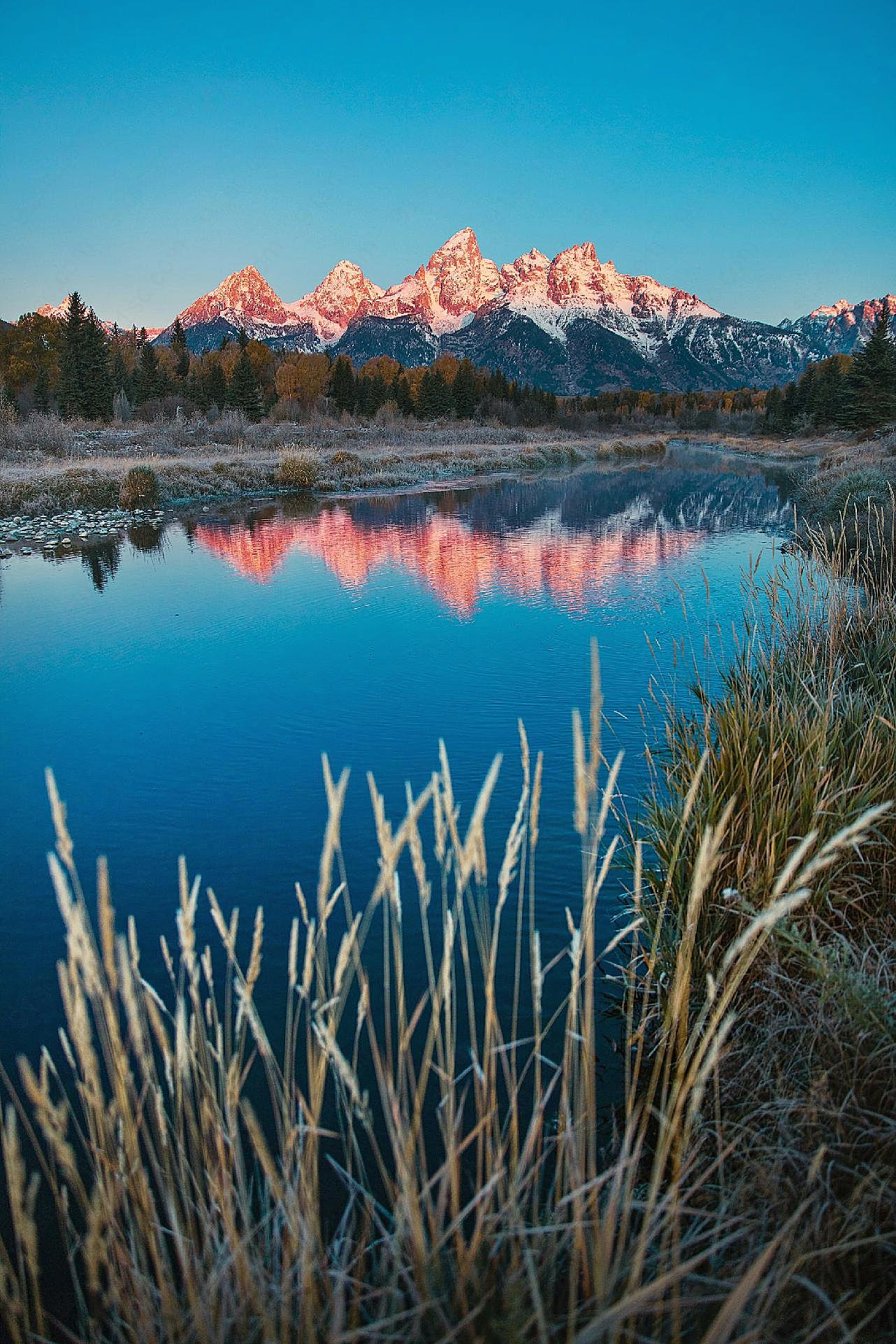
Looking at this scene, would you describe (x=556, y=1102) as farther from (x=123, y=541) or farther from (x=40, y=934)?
(x=123, y=541)

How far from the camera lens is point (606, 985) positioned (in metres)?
3.40

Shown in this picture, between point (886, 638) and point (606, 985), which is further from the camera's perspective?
point (886, 638)

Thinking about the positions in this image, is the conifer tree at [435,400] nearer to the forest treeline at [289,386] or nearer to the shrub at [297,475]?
the forest treeline at [289,386]

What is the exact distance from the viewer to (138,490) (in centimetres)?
2155

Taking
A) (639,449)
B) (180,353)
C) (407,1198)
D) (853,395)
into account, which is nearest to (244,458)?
(407,1198)

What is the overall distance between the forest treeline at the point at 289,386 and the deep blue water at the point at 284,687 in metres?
31.9

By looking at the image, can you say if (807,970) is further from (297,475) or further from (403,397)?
(403,397)

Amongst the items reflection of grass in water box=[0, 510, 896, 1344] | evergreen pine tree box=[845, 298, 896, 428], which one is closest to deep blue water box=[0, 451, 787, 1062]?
reflection of grass in water box=[0, 510, 896, 1344]

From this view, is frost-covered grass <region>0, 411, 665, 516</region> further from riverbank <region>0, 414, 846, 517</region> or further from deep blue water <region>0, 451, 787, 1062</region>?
deep blue water <region>0, 451, 787, 1062</region>

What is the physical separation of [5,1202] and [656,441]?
6652cm

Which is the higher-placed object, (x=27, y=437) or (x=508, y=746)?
(x=27, y=437)

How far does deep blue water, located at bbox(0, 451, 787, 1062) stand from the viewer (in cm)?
460

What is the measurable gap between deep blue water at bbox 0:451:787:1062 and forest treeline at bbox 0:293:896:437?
31.9 m

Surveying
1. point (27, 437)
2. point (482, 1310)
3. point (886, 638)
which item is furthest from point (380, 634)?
point (27, 437)
